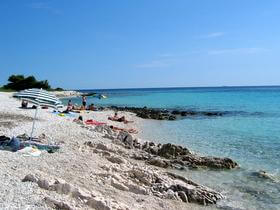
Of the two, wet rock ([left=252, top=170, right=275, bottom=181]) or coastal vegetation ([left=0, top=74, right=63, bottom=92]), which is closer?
wet rock ([left=252, top=170, right=275, bottom=181])

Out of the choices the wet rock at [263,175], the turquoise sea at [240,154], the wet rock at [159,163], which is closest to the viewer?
the turquoise sea at [240,154]

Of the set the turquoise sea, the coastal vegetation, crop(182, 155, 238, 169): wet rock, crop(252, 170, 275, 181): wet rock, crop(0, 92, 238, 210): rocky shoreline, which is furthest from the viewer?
the coastal vegetation

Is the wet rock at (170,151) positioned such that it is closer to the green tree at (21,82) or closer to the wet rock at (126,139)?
the wet rock at (126,139)

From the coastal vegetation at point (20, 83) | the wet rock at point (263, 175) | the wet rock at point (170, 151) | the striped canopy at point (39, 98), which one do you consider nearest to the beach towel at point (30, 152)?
the striped canopy at point (39, 98)

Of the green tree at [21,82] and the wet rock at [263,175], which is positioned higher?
the green tree at [21,82]

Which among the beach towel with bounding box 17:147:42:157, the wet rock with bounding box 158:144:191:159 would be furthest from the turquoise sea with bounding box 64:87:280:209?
the beach towel with bounding box 17:147:42:157

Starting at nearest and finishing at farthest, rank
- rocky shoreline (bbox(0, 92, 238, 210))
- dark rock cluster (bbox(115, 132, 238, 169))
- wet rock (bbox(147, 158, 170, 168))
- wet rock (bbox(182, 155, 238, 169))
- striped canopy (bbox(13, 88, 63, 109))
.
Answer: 1. rocky shoreline (bbox(0, 92, 238, 210))
2. striped canopy (bbox(13, 88, 63, 109))
3. wet rock (bbox(147, 158, 170, 168))
4. dark rock cluster (bbox(115, 132, 238, 169))
5. wet rock (bbox(182, 155, 238, 169))

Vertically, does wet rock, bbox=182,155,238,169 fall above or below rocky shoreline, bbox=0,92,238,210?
below

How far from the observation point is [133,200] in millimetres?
10633

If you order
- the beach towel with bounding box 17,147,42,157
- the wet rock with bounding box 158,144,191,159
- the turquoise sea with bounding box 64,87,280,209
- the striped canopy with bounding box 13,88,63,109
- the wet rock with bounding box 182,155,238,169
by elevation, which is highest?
the striped canopy with bounding box 13,88,63,109

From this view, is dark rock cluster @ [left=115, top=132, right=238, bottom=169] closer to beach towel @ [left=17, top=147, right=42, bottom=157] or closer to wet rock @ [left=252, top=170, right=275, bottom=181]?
wet rock @ [left=252, top=170, right=275, bottom=181]

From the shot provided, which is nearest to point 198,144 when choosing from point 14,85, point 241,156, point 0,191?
point 241,156

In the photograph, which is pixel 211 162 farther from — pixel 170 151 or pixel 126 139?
pixel 126 139

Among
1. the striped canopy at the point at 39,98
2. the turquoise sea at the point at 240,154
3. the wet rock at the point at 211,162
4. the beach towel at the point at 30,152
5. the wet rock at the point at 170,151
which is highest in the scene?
the striped canopy at the point at 39,98
